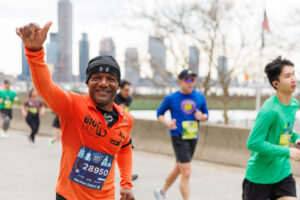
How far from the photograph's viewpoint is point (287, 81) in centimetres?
365

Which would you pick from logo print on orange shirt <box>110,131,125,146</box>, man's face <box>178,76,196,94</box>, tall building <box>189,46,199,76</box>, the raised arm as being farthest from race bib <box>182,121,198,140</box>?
tall building <box>189,46,199,76</box>

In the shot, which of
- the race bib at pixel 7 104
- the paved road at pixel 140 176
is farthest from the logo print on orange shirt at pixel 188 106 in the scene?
the race bib at pixel 7 104

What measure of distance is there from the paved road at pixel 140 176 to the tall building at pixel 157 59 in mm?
6723

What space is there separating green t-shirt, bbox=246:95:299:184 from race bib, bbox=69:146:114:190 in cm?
149

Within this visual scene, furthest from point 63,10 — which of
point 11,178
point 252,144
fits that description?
point 11,178

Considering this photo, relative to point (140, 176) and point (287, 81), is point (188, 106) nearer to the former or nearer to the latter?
point (287, 81)

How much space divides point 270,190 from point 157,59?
13.5 m

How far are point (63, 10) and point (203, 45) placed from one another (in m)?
11.8

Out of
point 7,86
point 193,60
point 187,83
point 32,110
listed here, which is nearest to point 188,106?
point 187,83

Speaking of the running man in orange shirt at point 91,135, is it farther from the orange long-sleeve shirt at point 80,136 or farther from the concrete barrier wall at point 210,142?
the concrete barrier wall at point 210,142

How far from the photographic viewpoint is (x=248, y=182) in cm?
365

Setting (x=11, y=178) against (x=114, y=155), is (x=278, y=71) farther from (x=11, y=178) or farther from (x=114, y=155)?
(x=11, y=178)

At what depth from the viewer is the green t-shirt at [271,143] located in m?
3.42

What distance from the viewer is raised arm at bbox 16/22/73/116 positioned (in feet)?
6.52
